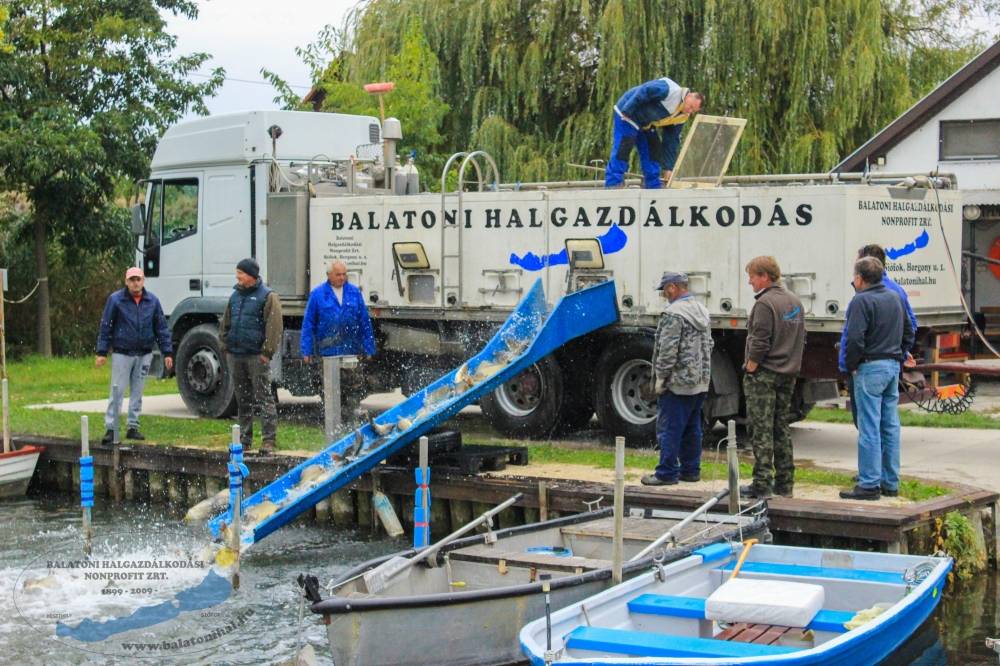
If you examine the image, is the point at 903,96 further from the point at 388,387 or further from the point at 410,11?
the point at 388,387

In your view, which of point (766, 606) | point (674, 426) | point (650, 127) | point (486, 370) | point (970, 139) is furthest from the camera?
point (970, 139)

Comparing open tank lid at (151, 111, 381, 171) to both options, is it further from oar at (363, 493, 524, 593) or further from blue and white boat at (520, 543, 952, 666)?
blue and white boat at (520, 543, 952, 666)

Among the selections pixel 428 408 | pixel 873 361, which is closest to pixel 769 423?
pixel 873 361

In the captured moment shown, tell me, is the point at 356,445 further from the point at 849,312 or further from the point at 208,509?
the point at 849,312

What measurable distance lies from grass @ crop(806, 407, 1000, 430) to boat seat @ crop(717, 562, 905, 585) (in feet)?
23.0

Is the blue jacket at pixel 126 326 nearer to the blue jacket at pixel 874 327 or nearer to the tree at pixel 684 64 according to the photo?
the blue jacket at pixel 874 327

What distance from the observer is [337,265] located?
14.2 metres

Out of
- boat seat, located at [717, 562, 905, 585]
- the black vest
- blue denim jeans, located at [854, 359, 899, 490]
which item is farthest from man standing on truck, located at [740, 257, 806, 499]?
the black vest

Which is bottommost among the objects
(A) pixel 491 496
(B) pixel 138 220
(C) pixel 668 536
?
(A) pixel 491 496

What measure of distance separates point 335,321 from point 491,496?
2811 mm

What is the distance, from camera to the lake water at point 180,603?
9.72 metres

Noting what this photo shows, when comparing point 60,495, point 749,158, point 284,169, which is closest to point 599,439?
point 284,169

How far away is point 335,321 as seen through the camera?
47.1 feet

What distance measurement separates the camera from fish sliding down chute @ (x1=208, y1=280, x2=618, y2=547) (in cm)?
1214
